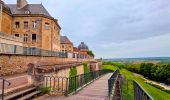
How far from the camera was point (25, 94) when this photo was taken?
11500 mm

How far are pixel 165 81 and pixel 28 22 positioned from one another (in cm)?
3879

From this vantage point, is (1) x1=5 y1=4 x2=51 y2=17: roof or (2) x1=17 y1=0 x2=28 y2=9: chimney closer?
(1) x1=5 y1=4 x2=51 y2=17: roof

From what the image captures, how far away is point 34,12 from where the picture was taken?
161ft

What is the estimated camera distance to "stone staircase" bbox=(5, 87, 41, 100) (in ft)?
33.4

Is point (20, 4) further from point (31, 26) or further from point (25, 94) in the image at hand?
point (25, 94)

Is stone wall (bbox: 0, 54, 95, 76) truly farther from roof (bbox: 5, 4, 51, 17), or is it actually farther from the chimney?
the chimney

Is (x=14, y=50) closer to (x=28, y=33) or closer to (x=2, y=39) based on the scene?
(x=2, y=39)

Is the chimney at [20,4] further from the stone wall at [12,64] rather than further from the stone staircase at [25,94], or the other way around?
the stone staircase at [25,94]

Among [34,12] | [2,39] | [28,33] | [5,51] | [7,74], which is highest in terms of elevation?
[34,12]

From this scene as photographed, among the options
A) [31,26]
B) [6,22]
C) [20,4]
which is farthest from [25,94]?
[20,4]

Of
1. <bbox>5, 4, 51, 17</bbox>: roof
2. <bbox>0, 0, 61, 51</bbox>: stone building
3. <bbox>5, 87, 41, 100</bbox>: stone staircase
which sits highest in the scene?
<bbox>5, 4, 51, 17</bbox>: roof

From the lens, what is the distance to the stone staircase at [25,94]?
1018 cm

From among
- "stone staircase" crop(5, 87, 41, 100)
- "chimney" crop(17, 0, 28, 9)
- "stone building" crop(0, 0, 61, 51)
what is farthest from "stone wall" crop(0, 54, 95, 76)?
"chimney" crop(17, 0, 28, 9)

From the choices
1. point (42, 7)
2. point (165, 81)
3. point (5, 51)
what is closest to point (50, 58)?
point (5, 51)
